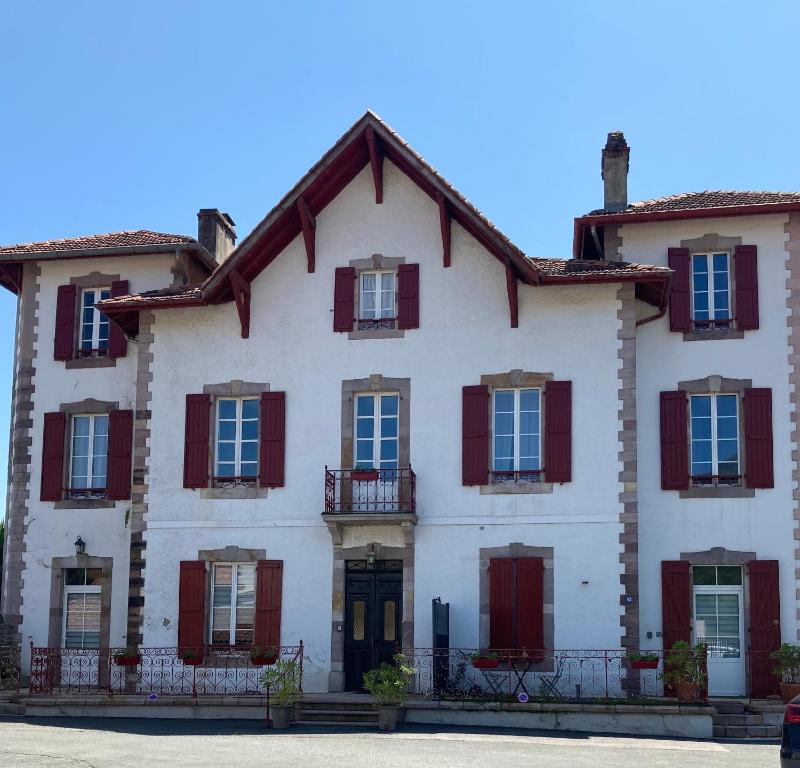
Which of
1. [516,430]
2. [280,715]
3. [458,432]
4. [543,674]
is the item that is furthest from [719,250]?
[280,715]

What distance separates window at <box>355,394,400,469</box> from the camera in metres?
20.7

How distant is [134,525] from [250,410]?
2699 mm

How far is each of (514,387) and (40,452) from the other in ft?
29.1

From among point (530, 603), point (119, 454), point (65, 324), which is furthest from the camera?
point (65, 324)

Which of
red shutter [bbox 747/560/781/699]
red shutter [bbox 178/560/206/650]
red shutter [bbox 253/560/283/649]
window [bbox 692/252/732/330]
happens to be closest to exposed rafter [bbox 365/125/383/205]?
window [bbox 692/252/732/330]

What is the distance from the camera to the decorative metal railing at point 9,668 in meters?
21.3

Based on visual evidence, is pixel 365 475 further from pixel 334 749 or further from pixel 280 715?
pixel 334 749

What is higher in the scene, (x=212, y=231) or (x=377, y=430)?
(x=212, y=231)

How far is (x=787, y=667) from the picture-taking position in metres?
19.0

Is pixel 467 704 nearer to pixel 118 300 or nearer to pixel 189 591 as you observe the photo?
pixel 189 591

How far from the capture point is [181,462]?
21344 millimetres

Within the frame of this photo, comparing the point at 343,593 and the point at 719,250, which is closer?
the point at 343,593

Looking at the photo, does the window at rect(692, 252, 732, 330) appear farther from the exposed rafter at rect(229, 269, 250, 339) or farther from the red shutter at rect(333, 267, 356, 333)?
the exposed rafter at rect(229, 269, 250, 339)

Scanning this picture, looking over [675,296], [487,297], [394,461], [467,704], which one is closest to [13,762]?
[467,704]
